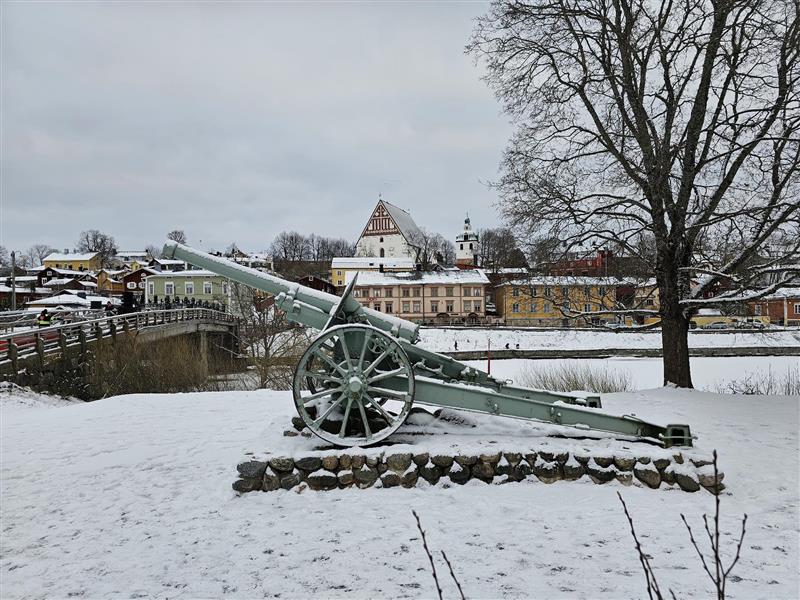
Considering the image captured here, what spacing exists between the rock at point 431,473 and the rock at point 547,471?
0.89 metres

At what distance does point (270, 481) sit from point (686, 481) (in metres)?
Answer: 3.71

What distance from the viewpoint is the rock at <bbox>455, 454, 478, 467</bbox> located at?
17.0 ft

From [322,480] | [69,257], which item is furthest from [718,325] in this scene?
[69,257]

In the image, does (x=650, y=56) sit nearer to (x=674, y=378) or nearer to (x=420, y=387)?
(x=674, y=378)

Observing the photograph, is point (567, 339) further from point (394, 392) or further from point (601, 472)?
point (394, 392)

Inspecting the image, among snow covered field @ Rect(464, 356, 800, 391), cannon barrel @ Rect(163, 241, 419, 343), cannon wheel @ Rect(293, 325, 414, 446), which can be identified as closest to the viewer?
cannon wheel @ Rect(293, 325, 414, 446)

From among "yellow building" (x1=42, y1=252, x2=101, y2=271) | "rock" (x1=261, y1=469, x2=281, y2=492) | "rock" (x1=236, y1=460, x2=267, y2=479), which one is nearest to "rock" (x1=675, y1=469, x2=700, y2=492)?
"rock" (x1=261, y1=469, x2=281, y2=492)

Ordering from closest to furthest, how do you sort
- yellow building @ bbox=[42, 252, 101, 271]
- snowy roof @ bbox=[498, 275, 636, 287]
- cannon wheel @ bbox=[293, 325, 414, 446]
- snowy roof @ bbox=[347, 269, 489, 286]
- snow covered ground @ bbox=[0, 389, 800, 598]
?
snow covered ground @ bbox=[0, 389, 800, 598], cannon wheel @ bbox=[293, 325, 414, 446], snowy roof @ bbox=[498, 275, 636, 287], snowy roof @ bbox=[347, 269, 489, 286], yellow building @ bbox=[42, 252, 101, 271]

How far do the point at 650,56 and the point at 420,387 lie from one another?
7.05 metres

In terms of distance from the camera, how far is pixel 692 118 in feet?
28.6

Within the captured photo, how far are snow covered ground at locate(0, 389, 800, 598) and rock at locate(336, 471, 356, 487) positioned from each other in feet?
0.74

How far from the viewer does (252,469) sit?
5.10 metres

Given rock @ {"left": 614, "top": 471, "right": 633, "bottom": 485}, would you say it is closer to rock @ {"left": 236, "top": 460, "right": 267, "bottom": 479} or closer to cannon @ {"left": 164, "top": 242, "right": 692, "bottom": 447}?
cannon @ {"left": 164, "top": 242, "right": 692, "bottom": 447}

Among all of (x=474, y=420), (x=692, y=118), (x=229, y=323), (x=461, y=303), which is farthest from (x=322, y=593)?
(x=461, y=303)
